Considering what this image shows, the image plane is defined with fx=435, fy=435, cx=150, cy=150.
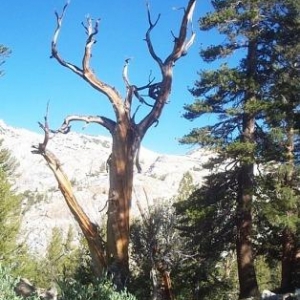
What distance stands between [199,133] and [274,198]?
3.44 meters

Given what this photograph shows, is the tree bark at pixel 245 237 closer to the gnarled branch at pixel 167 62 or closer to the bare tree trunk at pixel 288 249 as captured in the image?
the bare tree trunk at pixel 288 249

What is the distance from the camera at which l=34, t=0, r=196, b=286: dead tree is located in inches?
346

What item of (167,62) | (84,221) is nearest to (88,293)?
(84,221)

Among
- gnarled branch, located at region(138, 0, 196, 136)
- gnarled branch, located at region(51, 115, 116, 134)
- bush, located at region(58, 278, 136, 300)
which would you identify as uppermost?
gnarled branch, located at region(138, 0, 196, 136)

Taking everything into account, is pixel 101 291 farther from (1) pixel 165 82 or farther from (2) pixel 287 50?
(2) pixel 287 50

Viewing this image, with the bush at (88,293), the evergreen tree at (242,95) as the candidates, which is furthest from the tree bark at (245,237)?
the bush at (88,293)

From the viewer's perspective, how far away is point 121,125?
29.8 feet

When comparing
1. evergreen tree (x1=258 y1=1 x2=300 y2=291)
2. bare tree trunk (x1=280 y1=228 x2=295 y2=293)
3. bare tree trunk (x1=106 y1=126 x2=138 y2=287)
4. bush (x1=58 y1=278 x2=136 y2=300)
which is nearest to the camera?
bush (x1=58 y1=278 x2=136 y2=300)

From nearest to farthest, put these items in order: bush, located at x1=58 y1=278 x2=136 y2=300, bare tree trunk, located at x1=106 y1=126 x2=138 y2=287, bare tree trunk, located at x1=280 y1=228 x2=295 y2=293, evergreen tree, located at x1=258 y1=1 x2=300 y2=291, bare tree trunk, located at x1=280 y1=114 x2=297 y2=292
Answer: bush, located at x1=58 y1=278 x2=136 y2=300
bare tree trunk, located at x1=106 y1=126 x2=138 y2=287
evergreen tree, located at x1=258 y1=1 x2=300 y2=291
bare tree trunk, located at x1=280 y1=114 x2=297 y2=292
bare tree trunk, located at x1=280 y1=228 x2=295 y2=293

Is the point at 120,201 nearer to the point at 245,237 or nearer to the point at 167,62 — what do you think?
the point at 167,62

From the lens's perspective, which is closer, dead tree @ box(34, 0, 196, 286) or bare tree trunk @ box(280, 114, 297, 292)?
dead tree @ box(34, 0, 196, 286)

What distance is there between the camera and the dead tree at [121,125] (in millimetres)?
8797

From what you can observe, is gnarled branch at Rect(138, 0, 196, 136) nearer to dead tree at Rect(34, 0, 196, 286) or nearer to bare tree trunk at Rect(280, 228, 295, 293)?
dead tree at Rect(34, 0, 196, 286)

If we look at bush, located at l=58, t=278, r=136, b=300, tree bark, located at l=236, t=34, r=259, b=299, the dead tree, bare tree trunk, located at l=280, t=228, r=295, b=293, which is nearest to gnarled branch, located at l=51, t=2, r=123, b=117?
the dead tree
